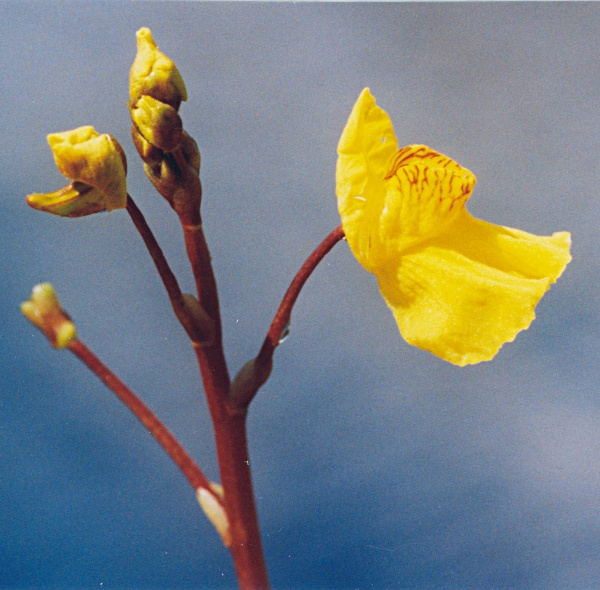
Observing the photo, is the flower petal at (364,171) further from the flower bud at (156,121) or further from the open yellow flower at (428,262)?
the flower bud at (156,121)

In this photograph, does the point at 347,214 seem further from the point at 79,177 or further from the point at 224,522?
the point at 224,522

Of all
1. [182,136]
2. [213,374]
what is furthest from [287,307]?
[182,136]

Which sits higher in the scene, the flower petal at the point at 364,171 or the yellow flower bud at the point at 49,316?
the flower petal at the point at 364,171

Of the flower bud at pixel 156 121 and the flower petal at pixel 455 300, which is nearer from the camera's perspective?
the flower bud at pixel 156 121


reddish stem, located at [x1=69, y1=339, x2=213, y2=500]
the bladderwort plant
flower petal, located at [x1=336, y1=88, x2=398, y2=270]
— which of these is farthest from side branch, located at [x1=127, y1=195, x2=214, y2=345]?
flower petal, located at [x1=336, y1=88, x2=398, y2=270]

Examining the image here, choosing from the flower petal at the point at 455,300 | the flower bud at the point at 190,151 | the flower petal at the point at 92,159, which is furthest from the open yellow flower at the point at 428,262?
the flower petal at the point at 92,159

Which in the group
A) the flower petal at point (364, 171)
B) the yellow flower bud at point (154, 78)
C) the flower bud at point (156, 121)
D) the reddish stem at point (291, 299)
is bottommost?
the reddish stem at point (291, 299)

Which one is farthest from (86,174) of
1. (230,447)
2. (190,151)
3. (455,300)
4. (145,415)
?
(455,300)
